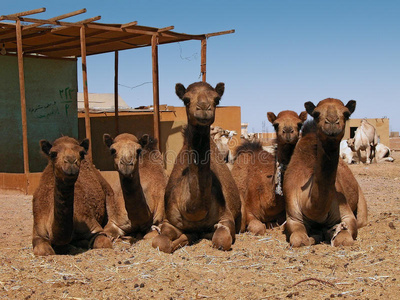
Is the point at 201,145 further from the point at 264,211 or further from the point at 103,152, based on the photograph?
the point at 103,152

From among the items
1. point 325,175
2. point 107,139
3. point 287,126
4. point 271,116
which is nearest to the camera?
point 325,175

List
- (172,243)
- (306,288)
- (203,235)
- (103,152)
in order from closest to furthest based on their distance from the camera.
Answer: (306,288)
(172,243)
(203,235)
(103,152)

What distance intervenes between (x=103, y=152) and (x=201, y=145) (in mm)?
12766

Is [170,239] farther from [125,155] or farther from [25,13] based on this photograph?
[25,13]

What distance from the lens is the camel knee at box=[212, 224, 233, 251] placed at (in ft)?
19.8

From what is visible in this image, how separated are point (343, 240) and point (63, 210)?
334 centimetres

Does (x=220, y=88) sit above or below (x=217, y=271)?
above

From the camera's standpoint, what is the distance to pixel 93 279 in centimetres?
505

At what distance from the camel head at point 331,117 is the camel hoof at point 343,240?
1335 millimetres

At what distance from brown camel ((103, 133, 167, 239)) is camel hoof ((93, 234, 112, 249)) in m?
0.49

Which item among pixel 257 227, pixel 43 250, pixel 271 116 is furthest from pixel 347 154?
pixel 43 250

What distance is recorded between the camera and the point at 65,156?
566 cm

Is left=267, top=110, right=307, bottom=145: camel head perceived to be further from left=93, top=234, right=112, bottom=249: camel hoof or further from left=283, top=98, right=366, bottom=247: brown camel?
left=93, top=234, right=112, bottom=249: camel hoof

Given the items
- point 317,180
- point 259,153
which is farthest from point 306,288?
point 259,153
